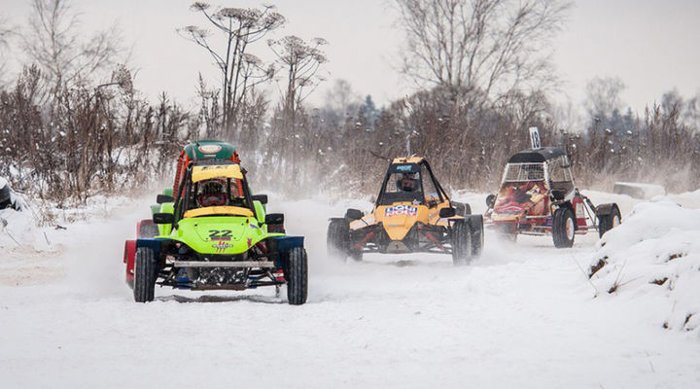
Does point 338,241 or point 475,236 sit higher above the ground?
point 475,236

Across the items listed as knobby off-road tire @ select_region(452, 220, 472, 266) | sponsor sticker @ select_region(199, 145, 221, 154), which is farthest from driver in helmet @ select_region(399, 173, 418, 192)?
sponsor sticker @ select_region(199, 145, 221, 154)

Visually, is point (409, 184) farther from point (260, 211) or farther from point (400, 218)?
point (260, 211)

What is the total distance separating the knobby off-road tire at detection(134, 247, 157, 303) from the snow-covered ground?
6.9 inches

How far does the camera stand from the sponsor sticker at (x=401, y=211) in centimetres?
1679

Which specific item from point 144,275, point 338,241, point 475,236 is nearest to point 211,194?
point 144,275

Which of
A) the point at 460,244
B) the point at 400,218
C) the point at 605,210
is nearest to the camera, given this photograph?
the point at 460,244

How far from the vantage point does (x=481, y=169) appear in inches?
1244

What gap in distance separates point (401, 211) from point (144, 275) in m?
6.42

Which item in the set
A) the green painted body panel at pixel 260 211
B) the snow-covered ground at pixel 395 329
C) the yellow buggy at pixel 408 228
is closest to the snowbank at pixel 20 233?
the snow-covered ground at pixel 395 329

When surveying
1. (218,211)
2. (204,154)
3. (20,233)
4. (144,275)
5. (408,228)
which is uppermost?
(204,154)

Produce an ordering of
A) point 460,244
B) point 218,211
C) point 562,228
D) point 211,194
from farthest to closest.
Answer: point 562,228
point 460,244
point 211,194
point 218,211

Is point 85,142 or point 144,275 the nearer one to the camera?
point 144,275

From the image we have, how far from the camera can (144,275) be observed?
1120 centimetres

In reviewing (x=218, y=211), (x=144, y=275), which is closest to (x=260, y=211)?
(x=218, y=211)
